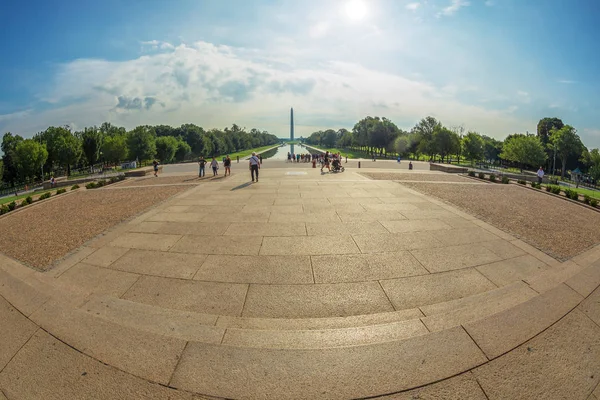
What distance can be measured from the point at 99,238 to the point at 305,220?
5.96m

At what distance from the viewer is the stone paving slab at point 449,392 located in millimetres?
2715

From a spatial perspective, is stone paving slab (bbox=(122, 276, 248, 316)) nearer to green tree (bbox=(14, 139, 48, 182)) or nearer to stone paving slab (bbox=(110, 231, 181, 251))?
stone paving slab (bbox=(110, 231, 181, 251))

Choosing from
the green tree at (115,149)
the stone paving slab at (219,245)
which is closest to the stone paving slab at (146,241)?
the stone paving slab at (219,245)

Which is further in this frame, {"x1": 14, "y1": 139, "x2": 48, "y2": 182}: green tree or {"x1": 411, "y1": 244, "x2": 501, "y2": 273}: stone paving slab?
{"x1": 14, "y1": 139, "x2": 48, "y2": 182}: green tree

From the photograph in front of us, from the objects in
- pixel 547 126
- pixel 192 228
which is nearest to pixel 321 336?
pixel 192 228

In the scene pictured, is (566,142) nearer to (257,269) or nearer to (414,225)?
(414,225)

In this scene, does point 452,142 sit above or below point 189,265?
above

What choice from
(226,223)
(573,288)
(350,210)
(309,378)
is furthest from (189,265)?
(573,288)

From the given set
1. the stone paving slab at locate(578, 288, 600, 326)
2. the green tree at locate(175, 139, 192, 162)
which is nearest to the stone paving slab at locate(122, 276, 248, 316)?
the stone paving slab at locate(578, 288, 600, 326)

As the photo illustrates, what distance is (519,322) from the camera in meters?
3.86

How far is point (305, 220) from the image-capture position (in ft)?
28.8

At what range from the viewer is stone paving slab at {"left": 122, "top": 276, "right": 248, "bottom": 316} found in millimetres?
4305

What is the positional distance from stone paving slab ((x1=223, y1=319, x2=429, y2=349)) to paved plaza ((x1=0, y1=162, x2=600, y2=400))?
2cm

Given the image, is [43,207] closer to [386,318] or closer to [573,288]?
[386,318]
